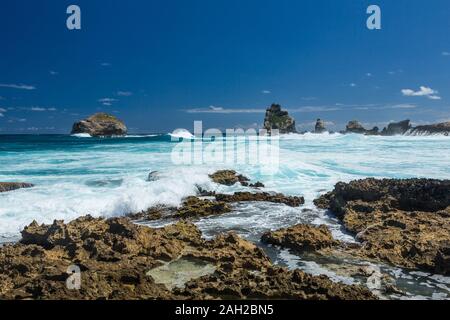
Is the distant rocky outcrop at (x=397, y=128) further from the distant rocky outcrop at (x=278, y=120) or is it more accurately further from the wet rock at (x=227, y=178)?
the wet rock at (x=227, y=178)

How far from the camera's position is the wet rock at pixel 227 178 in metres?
15.2

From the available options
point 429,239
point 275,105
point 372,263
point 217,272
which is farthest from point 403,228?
point 275,105

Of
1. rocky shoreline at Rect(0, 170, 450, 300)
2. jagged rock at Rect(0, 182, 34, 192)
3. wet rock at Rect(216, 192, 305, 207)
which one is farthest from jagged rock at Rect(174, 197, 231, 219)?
jagged rock at Rect(0, 182, 34, 192)

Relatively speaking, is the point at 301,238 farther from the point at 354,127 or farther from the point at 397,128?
the point at 354,127

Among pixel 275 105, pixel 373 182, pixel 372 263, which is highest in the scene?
pixel 275 105

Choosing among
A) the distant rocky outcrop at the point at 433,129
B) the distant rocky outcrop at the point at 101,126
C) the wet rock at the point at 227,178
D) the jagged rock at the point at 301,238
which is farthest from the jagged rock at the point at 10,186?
the distant rocky outcrop at the point at 433,129

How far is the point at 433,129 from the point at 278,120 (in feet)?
129

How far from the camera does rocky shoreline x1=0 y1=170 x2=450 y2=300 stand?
503cm

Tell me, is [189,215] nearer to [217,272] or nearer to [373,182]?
[217,272]

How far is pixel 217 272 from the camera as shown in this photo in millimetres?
5766

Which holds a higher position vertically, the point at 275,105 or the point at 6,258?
the point at 275,105

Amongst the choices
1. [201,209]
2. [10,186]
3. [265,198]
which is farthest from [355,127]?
[201,209]

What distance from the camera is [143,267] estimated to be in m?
5.86
